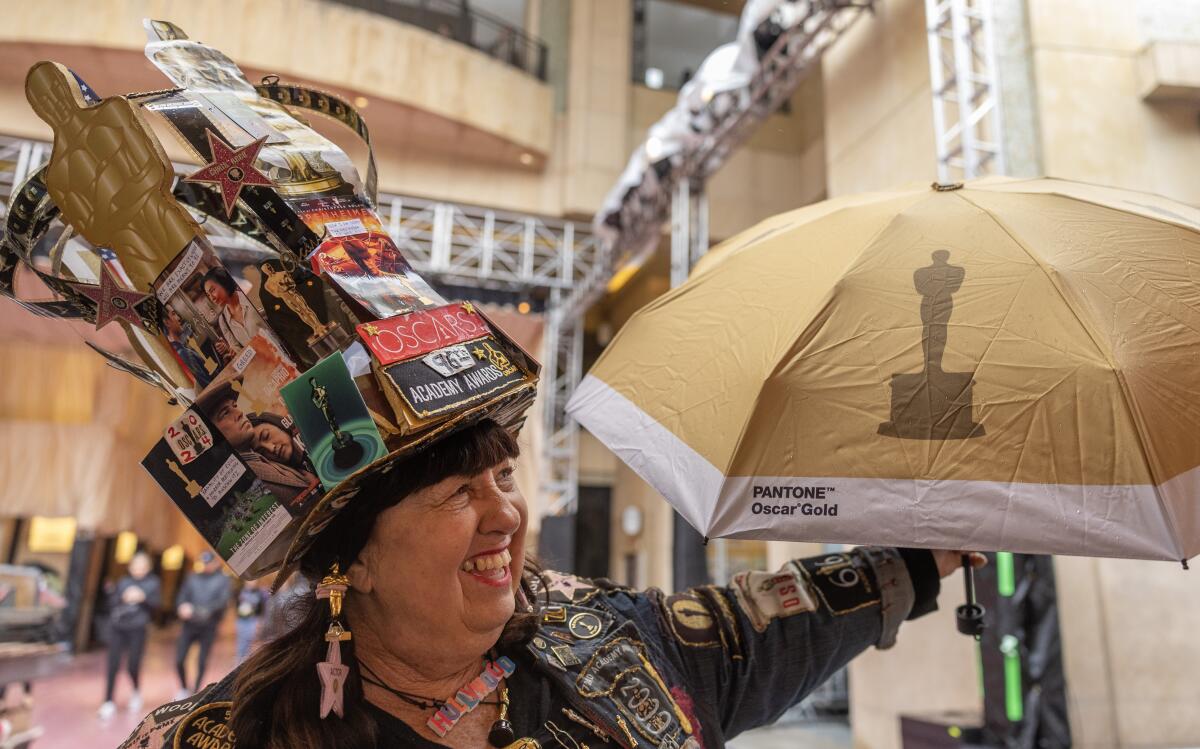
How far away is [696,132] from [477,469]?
6.20 metres

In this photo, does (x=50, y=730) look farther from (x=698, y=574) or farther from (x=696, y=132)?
(x=696, y=132)

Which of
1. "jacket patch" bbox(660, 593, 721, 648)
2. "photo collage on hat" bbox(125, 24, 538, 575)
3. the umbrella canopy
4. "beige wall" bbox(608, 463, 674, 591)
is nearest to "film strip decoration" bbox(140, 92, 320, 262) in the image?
"photo collage on hat" bbox(125, 24, 538, 575)

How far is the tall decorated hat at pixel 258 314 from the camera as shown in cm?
104

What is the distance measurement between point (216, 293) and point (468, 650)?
1.98ft

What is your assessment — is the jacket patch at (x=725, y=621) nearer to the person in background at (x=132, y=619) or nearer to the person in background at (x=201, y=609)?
the person in background at (x=201, y=609)

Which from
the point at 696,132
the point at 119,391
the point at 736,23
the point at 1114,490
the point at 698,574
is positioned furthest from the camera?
the point at 119,391

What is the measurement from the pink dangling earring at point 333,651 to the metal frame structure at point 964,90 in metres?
4.10

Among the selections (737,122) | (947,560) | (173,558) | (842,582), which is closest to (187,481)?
(842,582)

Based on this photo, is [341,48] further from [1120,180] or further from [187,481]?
[187,481]

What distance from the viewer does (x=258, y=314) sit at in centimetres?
112

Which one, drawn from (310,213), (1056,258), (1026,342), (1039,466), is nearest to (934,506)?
(1039,466)

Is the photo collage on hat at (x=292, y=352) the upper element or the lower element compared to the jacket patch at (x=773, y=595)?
upper

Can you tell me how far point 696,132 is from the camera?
6910mm

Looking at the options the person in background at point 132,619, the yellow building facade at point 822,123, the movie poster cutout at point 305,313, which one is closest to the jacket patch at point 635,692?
the movie poster cutout at point 305,313
